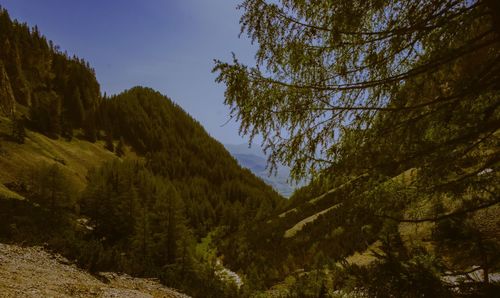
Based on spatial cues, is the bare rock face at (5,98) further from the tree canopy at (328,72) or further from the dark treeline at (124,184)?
the tree canopy at (328,72)

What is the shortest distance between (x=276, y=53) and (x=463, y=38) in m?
2.63

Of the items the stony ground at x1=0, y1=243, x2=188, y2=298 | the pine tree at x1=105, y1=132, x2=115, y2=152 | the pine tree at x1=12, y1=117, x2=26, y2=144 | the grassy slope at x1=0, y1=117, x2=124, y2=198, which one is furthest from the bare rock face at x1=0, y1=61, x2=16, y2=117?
the stony ground at x1=0, y1=243, x2=188, y2=298

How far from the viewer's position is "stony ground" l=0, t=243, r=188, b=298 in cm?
1004

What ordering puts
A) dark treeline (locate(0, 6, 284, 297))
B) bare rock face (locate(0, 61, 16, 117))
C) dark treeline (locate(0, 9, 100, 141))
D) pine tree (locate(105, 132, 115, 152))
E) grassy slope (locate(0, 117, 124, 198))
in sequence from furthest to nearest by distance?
pine tree (locate(105, 132, 115, 152)), dark treeline (locate(0, 9, 100, 141)), bare rock face (locate(0, 61, 16, 117)), grassy slope (locate(0, 117, 124, 198)), dark treeline (locate(0, 6, 284, 297))

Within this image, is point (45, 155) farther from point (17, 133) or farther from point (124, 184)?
point (124, 184)

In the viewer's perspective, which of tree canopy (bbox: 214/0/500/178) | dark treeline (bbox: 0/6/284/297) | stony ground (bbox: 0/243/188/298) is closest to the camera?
tree canopy (bbox: 214/0/500/178)

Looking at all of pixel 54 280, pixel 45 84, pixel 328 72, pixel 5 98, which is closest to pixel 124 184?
pixel 54 280

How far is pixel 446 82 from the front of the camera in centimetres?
481

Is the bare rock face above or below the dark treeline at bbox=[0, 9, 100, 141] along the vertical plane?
below

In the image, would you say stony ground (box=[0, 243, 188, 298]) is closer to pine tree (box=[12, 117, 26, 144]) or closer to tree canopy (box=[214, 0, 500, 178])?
tree canopy (box=[214, 0, 500, 178])

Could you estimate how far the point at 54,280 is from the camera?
11.8m

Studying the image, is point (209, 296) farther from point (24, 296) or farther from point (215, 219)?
point (215, 219)

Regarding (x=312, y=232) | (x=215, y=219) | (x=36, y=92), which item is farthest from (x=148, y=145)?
(x=312, y=232)

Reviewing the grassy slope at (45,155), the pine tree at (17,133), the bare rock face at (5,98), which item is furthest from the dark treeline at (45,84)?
the pine tree at (17,133)
